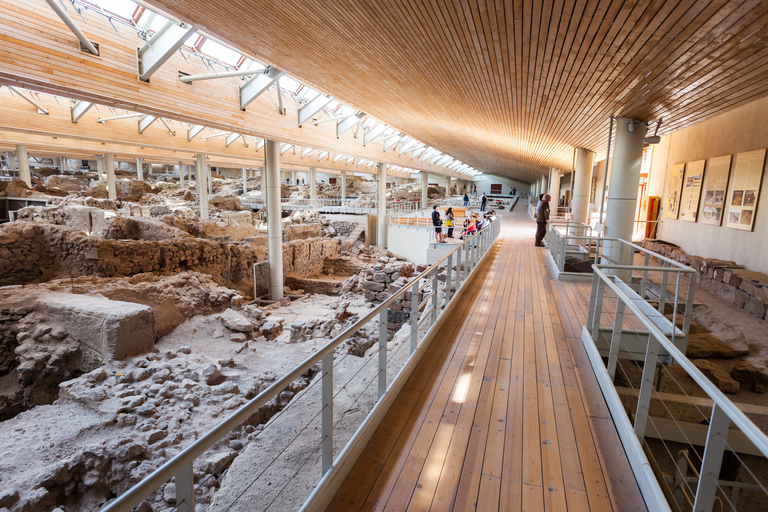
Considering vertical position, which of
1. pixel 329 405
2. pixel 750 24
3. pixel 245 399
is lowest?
pixel 245 399

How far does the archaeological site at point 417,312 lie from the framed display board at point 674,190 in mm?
168

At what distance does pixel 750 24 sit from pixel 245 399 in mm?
7228

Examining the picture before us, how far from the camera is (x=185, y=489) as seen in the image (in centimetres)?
140

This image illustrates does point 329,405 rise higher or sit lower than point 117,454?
higher

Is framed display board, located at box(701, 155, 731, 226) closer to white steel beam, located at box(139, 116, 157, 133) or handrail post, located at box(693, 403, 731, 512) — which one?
handrail post, located at box(693, 403, 731, 512)

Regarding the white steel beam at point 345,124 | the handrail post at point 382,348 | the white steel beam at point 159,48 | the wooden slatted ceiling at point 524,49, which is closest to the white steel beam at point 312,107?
the white steel beam at point 345,124

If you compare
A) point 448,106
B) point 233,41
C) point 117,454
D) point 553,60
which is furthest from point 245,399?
point 448,106

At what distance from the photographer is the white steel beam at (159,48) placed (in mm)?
8102

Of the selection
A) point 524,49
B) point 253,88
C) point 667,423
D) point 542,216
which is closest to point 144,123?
point 253,88

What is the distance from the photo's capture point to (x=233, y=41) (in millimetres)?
6613

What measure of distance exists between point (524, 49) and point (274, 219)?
1125cm

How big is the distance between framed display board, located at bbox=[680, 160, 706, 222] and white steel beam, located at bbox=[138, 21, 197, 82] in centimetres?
1357

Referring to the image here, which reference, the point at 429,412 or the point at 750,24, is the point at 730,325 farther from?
the point at 429,412

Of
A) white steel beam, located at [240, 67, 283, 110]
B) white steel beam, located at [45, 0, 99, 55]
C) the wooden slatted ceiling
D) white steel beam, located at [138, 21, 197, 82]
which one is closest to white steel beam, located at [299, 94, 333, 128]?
white steel beam, located at [240, 67, 283, 110]
